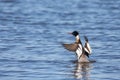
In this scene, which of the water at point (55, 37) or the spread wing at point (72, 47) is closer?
the water at point (55, 37)

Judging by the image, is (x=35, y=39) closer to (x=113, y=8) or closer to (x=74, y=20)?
(x=74, y=20)

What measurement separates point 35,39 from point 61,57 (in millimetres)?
3574

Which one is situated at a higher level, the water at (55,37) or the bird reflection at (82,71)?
the water at (55,37)

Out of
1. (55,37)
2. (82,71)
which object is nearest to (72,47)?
(82,71)

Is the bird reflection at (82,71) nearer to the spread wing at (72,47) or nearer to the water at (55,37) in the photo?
the water at (55,37)

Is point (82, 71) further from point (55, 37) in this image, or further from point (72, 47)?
point (55, 37)

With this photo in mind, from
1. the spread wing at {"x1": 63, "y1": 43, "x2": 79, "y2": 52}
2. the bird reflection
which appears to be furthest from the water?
the spread wing at {"x1": 63, "y1": 43, "x2": 79, "y2": 52}

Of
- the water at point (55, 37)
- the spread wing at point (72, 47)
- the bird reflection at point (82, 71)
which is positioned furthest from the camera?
the spread wing at point (72, 47)

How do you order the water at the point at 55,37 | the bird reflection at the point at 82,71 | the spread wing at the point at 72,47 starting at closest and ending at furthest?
the bird reflection at the point at 82,71
the water at the point at 55,37
the spread wing at the point at 72,47

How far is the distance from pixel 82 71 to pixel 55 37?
597cm

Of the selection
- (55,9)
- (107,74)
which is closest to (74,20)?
(55,9)

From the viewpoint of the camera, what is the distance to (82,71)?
1819 centimetres

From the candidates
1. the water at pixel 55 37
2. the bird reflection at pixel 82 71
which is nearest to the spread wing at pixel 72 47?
the water at pixel 55 37

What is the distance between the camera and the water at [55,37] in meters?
17.7
